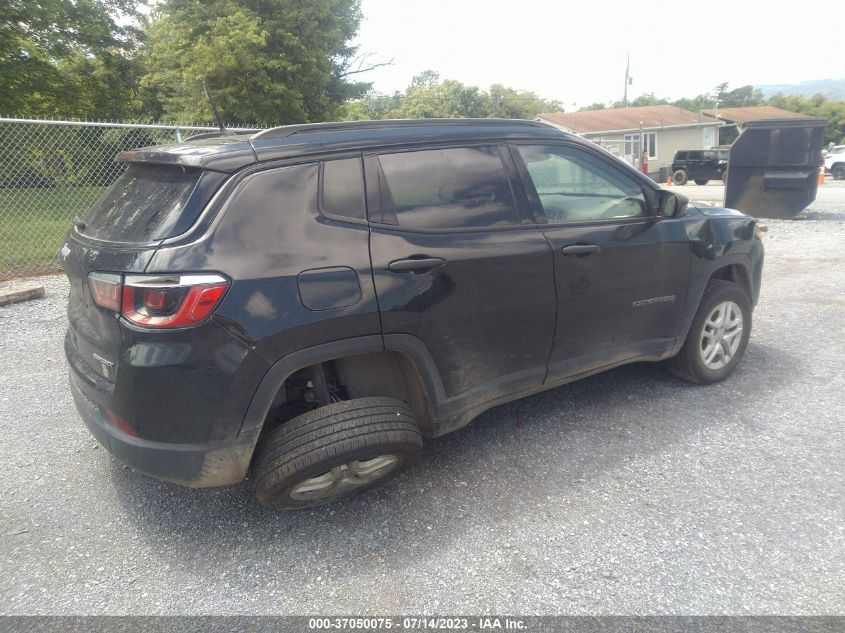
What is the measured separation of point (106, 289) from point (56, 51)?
23.0 meters

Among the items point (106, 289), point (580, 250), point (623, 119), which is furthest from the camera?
point (623, 119)

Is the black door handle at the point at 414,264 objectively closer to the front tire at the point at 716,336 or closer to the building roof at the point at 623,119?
the front tire at the point at 716,336

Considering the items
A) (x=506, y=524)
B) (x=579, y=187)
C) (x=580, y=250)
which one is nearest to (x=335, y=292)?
(x=506, y=524)

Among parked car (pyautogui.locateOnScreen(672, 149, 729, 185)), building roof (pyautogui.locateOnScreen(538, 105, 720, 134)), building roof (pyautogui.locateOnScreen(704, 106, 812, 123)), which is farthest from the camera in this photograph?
building roof (pyautogui.locateOnScreen(704, 106, 812, 123))

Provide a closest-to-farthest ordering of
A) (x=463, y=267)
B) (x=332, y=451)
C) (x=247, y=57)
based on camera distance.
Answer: (x=332, y=451) < (x=463, y=267) < (x=247, y=57)

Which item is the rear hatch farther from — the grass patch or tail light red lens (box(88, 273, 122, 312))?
the grass patch

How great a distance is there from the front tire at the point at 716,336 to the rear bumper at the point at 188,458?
116 inches

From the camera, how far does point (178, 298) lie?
91.9 inches

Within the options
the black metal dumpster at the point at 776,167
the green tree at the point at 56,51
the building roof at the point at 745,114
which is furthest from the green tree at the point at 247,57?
the building roof at the point at 745,114

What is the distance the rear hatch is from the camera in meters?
2.46

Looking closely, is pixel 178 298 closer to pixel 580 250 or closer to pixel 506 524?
pixel 506 524

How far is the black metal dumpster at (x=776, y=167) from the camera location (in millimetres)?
11320

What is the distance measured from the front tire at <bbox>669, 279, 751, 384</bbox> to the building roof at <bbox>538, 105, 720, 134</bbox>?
3212 cm

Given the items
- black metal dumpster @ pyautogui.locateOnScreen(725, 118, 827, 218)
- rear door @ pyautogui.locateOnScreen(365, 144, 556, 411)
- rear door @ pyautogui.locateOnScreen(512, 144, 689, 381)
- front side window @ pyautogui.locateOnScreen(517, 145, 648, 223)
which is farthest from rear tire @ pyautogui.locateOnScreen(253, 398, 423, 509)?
black metal dumpster @ pyautogui.locateOnScreen(725, 118, 827, 218)
